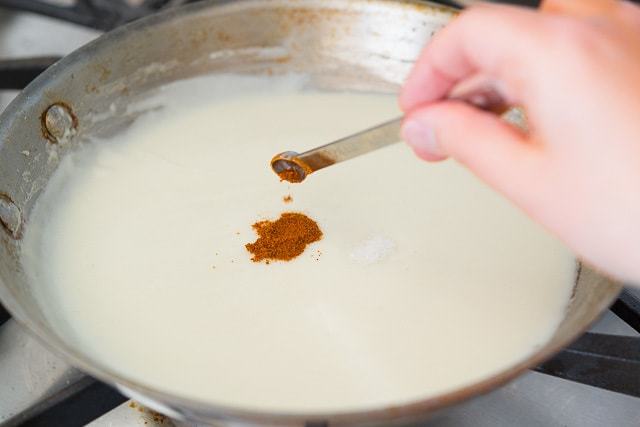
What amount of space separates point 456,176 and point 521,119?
0.12m

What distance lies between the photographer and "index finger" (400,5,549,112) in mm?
419

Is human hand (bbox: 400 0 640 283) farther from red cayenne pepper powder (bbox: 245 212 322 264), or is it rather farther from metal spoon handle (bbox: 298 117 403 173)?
red cayenne pepper powder (bbox: 245 212 322 264)

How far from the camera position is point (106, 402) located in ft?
1.89

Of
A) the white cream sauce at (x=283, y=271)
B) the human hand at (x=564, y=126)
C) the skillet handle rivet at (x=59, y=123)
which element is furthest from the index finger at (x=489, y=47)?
the skillet handle rivet at (x=59, y=123)

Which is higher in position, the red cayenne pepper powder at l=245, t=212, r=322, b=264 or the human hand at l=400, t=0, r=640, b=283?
the human hand at l=400, t=0, r=640, b=283

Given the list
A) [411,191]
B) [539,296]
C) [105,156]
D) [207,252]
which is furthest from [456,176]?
[105,156]

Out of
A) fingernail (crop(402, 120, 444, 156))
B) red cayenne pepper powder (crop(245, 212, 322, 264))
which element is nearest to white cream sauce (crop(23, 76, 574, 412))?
red cayenne pepper powder (crop(245, 212, 322, 264))

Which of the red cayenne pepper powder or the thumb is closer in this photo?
the thumb

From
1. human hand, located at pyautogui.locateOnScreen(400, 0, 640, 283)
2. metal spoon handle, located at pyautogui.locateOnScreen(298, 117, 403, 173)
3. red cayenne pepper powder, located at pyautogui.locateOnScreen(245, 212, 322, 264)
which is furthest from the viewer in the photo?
red cayenne pepper powder, located at pyautogui.locateOnScreen(245, 212, 322, 264)

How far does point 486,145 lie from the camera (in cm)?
43

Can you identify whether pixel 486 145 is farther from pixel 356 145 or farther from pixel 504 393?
pixel 504 393

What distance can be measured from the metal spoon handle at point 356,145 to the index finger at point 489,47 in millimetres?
57

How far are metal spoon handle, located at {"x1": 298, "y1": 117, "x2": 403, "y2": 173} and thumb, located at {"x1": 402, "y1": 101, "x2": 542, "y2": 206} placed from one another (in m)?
0.07

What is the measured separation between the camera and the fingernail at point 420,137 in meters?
0.48
